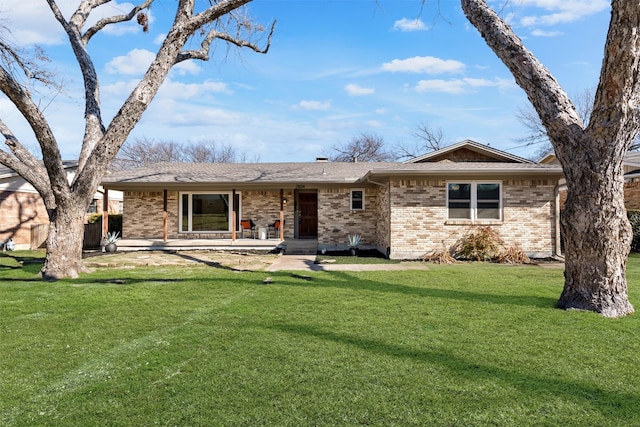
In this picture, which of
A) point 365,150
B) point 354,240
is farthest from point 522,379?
point 365,150

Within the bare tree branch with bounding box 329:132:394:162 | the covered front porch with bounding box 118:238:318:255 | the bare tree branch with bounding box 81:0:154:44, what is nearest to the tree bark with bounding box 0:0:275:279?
the bare tree branch with bounding box 81:0:154:44

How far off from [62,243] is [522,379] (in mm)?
9299

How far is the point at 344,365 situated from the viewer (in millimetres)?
3842

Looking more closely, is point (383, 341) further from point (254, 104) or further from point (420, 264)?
point (254, 104)

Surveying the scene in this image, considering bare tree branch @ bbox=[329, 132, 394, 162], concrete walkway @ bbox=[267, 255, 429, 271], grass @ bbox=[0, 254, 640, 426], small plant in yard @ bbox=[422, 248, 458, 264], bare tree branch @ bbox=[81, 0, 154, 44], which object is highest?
bare tree branch @ bbox=[329, 132, 394, 162]

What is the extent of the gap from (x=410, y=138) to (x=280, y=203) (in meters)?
28.7

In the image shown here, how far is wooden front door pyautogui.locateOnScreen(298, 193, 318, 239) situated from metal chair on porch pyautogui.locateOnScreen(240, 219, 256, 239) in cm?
195

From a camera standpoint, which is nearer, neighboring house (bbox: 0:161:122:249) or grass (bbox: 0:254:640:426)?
grass (bbox: 0:254:640:426)

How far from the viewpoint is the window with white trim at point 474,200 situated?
42.3 feet

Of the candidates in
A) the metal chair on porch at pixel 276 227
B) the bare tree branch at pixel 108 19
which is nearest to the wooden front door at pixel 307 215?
the metal chair on porch at pixel 276 227

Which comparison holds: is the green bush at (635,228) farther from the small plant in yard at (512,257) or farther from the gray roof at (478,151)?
the small plant in yard at (512,257)

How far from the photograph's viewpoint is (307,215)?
57.2 feet

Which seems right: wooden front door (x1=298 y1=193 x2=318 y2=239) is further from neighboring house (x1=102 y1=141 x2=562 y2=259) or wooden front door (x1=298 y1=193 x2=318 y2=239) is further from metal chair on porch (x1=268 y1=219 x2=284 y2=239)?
metal chair on porch (x1=268 y1=219 x2=284 y2=239)

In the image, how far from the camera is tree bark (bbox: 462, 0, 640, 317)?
211 inches
